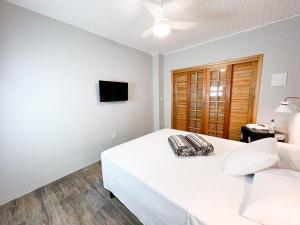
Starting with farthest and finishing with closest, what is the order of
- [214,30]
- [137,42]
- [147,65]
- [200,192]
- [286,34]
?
[147,65]
[137,42]
[214,30]
[286,34]
[200,192]

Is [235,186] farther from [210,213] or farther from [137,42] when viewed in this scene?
[137,42]

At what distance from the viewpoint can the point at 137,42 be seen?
282 centimetres

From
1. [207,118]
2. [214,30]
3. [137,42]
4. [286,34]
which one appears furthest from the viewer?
[207,118]

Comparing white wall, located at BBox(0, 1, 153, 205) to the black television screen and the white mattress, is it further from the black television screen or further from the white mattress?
the white mattress

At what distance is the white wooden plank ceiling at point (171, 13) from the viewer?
1.64 metres

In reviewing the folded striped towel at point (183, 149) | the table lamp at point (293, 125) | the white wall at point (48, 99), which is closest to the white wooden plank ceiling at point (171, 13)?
the white wall at point (48, 99)

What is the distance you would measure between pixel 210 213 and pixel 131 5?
2227 mm

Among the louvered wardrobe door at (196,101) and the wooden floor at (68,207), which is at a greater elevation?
the louvered wardrobe door at (196,101)

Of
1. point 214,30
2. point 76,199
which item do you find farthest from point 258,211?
point 214,30

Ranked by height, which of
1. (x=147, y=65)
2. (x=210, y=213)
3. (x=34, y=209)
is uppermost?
(x=147, y=65)

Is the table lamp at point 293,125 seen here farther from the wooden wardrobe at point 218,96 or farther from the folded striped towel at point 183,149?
the folded striped towel at point 183,149

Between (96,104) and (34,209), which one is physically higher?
(96,104)

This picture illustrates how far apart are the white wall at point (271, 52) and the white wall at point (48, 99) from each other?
7.14ft

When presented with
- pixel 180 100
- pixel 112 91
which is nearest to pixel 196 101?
pixel 180 100
